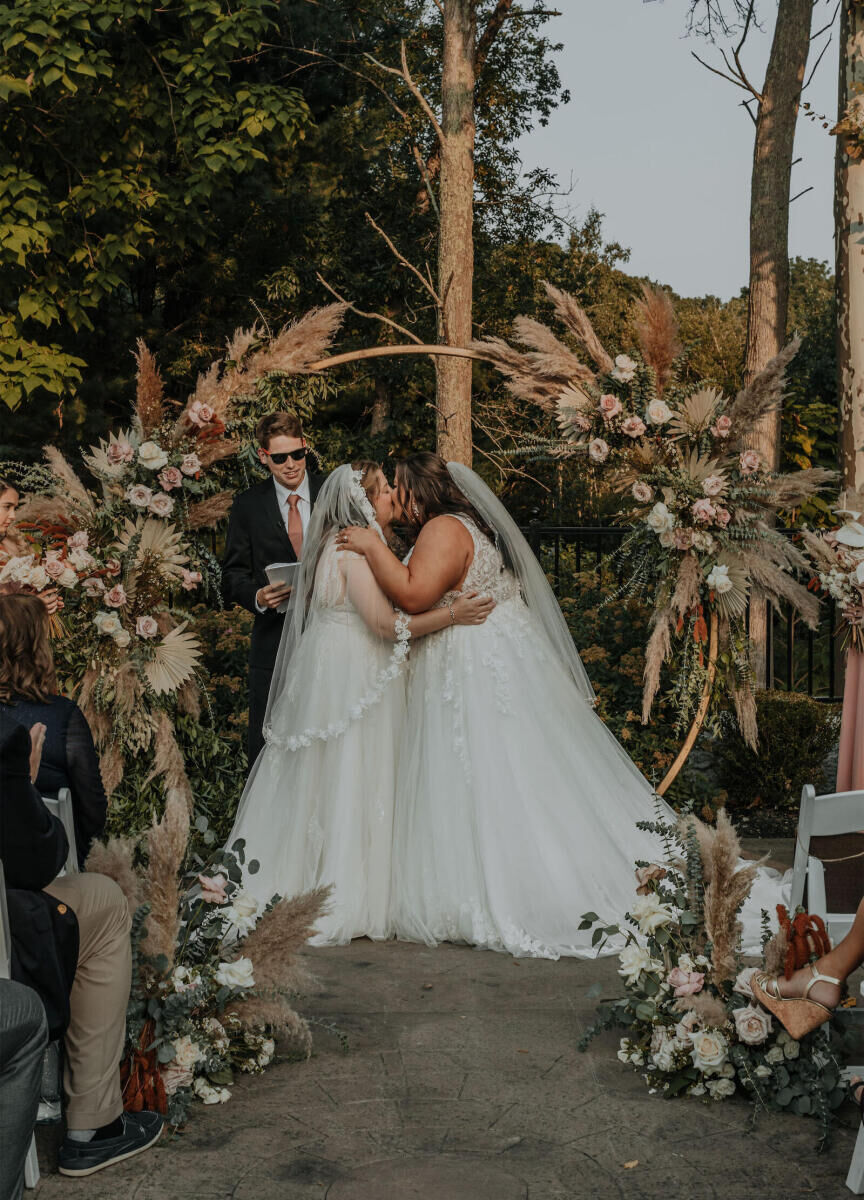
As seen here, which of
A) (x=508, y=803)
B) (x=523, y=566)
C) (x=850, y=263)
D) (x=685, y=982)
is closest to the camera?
(x=685, y=982)

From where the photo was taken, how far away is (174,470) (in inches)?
218

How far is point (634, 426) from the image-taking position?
582 centimetres

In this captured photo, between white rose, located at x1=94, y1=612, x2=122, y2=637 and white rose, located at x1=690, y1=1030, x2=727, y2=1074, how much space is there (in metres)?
2.93

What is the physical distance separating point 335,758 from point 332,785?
113mm

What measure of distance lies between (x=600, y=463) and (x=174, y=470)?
6.28 feet

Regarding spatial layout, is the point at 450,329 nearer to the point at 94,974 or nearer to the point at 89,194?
the point at 89,194

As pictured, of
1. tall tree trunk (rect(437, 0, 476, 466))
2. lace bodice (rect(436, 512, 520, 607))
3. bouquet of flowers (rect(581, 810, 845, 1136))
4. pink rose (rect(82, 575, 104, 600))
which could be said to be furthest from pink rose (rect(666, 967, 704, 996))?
tall tree trunk (rect(437, 0, 476, 466))

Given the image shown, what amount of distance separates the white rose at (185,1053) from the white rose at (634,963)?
1252mm

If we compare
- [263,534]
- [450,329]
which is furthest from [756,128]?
[263,534]

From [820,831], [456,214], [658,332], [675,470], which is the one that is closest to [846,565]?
[675,470]

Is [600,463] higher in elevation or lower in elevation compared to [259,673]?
higher

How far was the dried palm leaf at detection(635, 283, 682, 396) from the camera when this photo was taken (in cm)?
586

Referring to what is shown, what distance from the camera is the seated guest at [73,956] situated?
3045 mm

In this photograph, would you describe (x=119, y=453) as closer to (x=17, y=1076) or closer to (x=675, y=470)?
(x=675, y=470)
